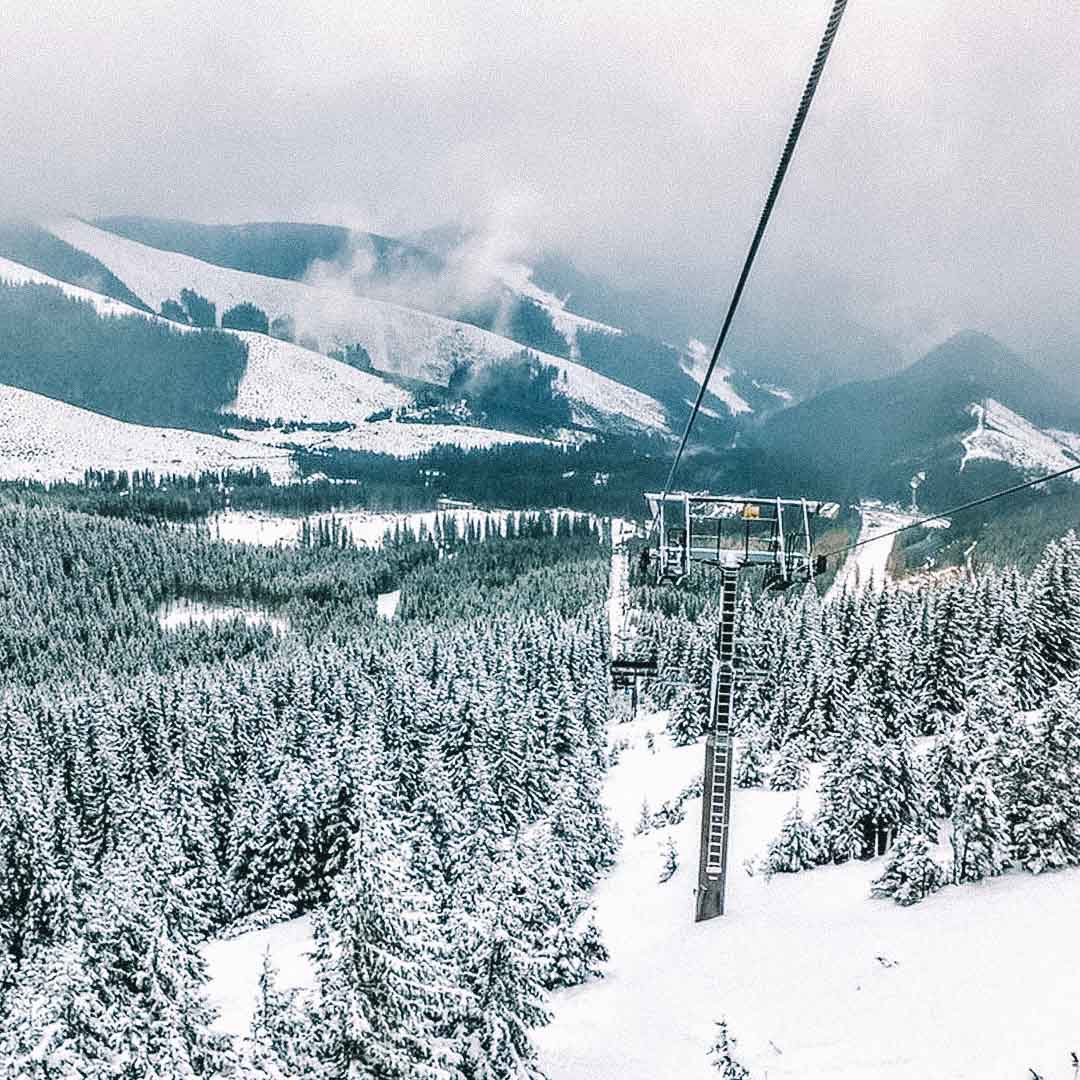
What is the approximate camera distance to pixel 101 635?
171375 millimetres

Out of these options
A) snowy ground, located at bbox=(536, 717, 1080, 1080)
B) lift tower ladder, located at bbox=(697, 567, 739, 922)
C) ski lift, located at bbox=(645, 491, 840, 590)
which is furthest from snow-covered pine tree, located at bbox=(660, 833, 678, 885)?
ski lift, located at bbox=(645, 491, 840, 590)

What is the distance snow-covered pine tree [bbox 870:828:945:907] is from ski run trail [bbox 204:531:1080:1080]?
718mm

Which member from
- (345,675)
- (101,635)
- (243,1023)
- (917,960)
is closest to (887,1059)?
(917,960)

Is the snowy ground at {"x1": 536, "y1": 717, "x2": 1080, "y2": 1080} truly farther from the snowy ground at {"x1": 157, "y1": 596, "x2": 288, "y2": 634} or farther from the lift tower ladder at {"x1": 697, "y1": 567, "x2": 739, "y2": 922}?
the snowy ground at {"x1": 157, "y1": 596, "x2": 288, "y2": 634}

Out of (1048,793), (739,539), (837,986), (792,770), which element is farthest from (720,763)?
(792,770)

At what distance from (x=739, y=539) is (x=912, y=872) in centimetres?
1797

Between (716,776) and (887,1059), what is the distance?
53.6 ft

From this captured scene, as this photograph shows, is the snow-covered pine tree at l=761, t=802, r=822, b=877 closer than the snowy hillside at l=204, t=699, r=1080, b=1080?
No

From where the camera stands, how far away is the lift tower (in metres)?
29.7

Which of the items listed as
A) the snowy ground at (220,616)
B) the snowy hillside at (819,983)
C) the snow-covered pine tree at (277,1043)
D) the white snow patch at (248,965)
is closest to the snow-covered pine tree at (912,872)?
the snowy hillside at (819,983)

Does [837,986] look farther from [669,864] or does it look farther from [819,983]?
[669,864]

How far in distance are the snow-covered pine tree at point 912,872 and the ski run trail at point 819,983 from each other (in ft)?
2.36

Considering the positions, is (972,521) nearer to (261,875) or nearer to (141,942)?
(261,875)

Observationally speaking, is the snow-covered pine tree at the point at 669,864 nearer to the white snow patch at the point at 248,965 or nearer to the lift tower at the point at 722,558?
the lift tower at the point at 722,558
